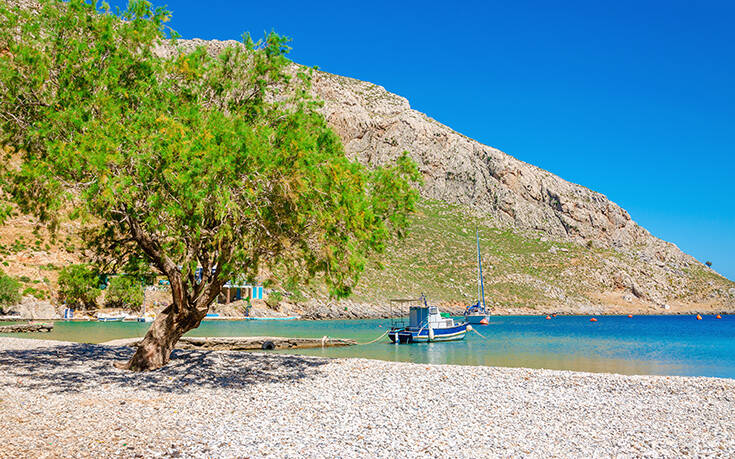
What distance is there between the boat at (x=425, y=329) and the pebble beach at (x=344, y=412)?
2056 centimetres

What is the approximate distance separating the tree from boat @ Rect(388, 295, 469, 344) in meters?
23.7

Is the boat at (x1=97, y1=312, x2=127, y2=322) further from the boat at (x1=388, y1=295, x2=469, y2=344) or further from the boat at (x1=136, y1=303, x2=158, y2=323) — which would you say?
the boat at (x1=388, y1=295, x2=469, y2=344)

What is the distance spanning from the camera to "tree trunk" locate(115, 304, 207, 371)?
1452cm

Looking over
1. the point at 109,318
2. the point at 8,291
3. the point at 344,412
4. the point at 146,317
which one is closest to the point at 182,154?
the point at 344,412

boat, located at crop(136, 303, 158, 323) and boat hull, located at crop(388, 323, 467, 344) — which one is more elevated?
boat hull, located at crop(388, 323, 467, 344)

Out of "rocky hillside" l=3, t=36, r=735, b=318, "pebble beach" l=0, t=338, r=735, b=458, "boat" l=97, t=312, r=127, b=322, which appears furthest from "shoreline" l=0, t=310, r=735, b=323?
"pebble beach" l=0, t=338, r=735, b=458

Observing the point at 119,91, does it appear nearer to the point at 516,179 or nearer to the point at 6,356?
the point at 6,356

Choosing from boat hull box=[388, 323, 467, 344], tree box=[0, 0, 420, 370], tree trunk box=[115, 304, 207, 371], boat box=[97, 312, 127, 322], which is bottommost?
boat box=[97, 312, 127, 322]

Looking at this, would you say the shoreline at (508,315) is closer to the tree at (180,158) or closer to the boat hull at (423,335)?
the boat hull at (423,335)

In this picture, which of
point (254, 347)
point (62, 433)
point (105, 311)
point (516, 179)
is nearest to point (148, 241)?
point (62, 433)

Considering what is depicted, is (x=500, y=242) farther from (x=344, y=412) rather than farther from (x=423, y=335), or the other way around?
(x=344, y=412)

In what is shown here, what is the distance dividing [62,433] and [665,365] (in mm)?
28755

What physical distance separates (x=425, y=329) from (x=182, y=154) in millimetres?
31300

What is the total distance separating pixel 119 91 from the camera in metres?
11.9
